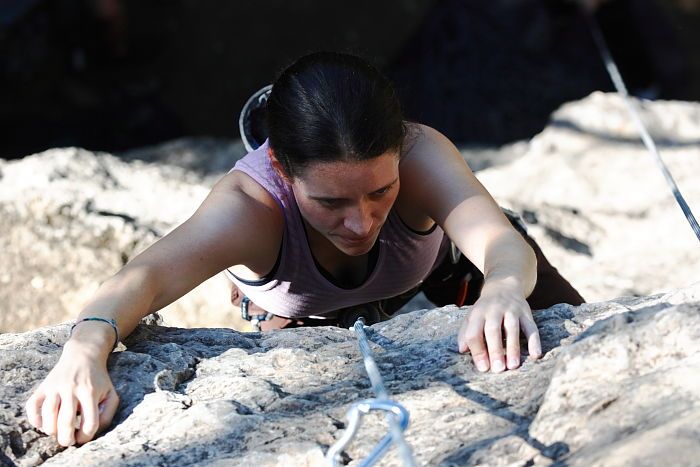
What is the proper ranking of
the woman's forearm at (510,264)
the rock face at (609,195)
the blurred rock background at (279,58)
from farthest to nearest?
1. the blurred rock background at (279,58)
2. the rock face at (609,195)
3. the woman's forearm at (510,264)

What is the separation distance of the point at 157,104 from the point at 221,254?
3.71 metres

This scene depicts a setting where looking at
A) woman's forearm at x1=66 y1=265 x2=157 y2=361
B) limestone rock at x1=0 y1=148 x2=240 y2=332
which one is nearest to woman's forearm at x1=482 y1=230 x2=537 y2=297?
woman's forearm at x1=66 y1=265 x2=157 y2=361

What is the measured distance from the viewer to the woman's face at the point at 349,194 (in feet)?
5.30

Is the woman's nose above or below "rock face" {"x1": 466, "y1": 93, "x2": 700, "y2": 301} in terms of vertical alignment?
above

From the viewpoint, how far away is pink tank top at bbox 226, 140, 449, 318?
1852 millimetres

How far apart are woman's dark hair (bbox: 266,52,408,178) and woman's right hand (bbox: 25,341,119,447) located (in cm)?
49

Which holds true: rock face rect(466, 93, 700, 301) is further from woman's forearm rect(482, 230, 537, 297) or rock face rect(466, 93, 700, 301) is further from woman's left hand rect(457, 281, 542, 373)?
woman's left hand rect(457, 281, 542, 373)

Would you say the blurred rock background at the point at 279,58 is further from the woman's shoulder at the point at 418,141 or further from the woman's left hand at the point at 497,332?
the woman's left hand at the point at 497,332

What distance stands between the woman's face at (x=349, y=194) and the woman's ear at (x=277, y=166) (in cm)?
3

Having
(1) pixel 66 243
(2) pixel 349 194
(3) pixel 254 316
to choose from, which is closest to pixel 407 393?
(2) pixel 349 194

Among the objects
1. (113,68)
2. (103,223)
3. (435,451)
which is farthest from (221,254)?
(113,68)

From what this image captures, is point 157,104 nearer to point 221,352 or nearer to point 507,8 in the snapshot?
point 507,8

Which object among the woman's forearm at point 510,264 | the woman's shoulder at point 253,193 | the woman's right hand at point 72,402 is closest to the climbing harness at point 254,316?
the woman's shoulder at point 253,193

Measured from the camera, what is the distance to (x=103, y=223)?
264 cm
